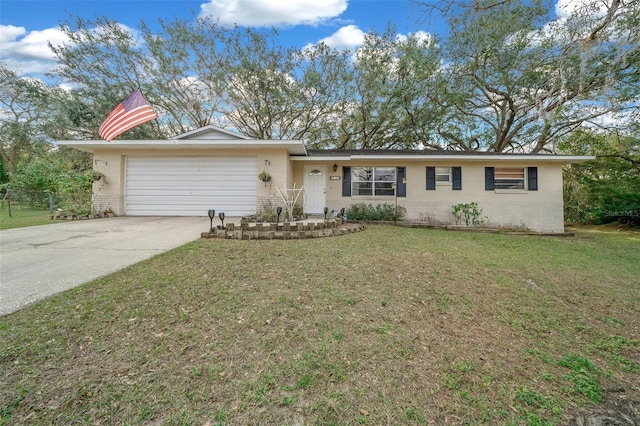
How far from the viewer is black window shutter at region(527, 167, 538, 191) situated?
1049 centimetres

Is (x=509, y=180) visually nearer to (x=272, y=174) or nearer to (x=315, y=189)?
(x=315, y=189)

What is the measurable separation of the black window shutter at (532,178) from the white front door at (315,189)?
7.79 m

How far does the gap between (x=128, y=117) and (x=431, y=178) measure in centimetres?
1037

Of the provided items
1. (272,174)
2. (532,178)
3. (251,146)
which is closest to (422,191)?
(532,178)

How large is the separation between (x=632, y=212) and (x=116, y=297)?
18.7 m

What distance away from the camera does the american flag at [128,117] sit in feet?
26.1

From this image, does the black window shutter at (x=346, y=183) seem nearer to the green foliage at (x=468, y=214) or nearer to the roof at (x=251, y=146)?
the roof at (x=251, y=146)

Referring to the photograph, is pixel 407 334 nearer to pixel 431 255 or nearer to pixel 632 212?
pixel 431 255

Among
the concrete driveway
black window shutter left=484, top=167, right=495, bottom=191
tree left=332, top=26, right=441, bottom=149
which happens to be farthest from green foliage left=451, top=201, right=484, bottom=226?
the concrete driveway

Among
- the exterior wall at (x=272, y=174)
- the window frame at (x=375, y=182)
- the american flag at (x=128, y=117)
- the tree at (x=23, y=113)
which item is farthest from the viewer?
the tree at (x=23, y=113)

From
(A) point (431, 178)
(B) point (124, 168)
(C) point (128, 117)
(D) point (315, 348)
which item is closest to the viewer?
(D) point (315, 348)

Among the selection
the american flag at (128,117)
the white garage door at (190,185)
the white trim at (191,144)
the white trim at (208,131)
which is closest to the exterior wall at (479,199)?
the white trim at (191,144)

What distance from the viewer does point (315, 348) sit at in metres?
2.15

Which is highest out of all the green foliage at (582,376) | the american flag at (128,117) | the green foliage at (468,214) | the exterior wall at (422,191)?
the american flag at (128,117)
